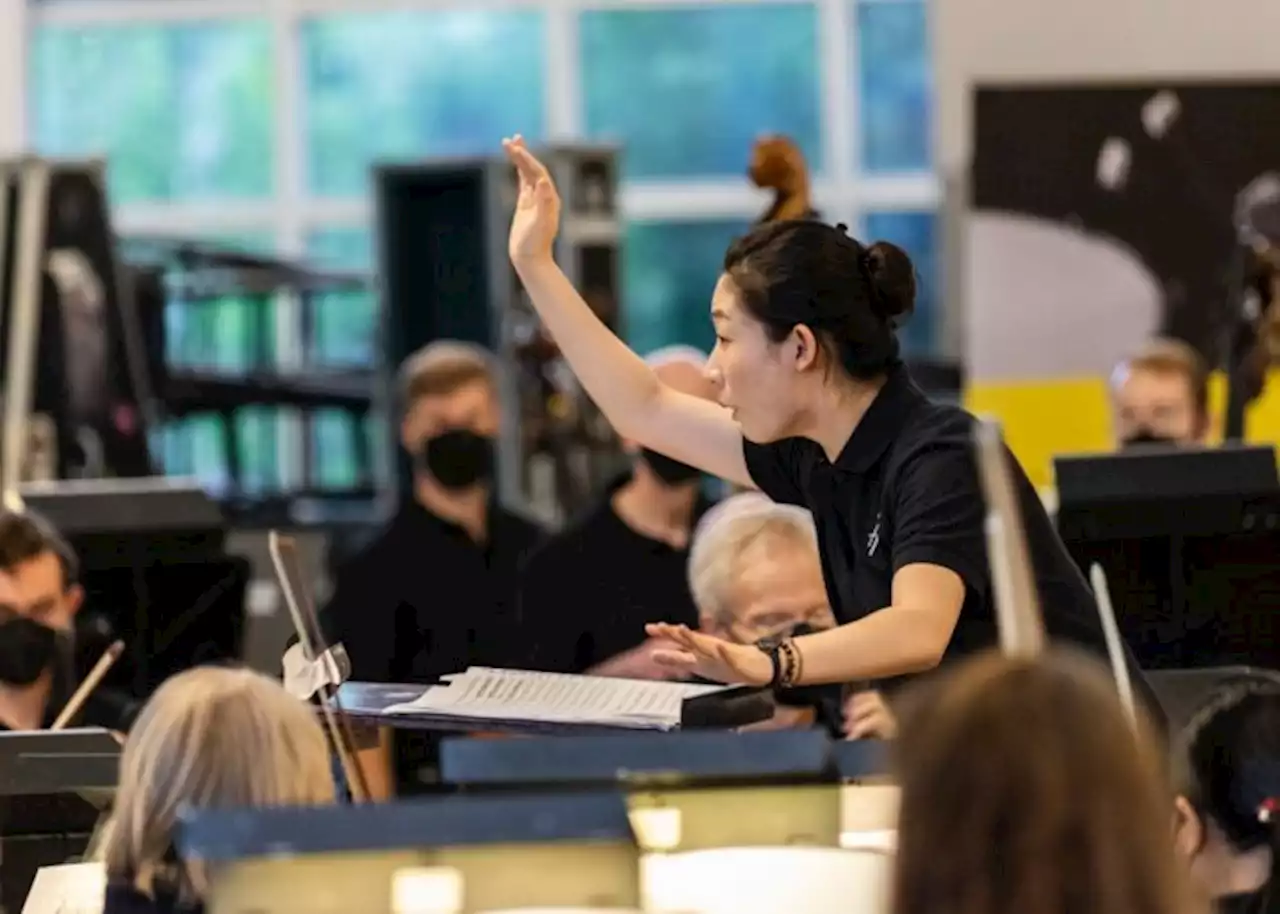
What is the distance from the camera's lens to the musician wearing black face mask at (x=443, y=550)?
409cm

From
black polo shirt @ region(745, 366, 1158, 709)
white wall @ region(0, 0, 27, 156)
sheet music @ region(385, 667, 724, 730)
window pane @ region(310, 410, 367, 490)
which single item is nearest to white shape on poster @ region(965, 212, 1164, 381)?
window pane @ region(310, 410, 367, 490)

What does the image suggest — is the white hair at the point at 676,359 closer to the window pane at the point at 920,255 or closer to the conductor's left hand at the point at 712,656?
the conductor's left hand at the point at 712,656

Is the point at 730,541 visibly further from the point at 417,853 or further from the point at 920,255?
the point at 920,255

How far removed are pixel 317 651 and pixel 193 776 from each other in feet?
1.42

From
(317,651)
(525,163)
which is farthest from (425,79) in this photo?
(317,651)

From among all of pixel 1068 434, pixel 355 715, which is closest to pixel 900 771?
pixel 355 715

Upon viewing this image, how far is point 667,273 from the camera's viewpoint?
317 inches

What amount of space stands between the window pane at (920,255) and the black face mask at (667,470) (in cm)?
352

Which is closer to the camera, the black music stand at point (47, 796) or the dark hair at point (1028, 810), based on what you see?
the dark hair at point (1028, 810)

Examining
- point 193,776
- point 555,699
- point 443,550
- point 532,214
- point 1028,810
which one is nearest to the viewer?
point 1028,810

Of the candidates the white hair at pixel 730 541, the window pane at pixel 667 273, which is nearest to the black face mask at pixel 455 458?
the white hair at pixel 730 541

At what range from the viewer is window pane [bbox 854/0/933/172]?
791 cm

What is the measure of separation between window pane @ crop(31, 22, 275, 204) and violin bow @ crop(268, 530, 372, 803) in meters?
5.92

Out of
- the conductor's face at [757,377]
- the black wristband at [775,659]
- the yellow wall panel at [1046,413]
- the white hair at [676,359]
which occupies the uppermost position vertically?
the conductor's face at [757,377]
